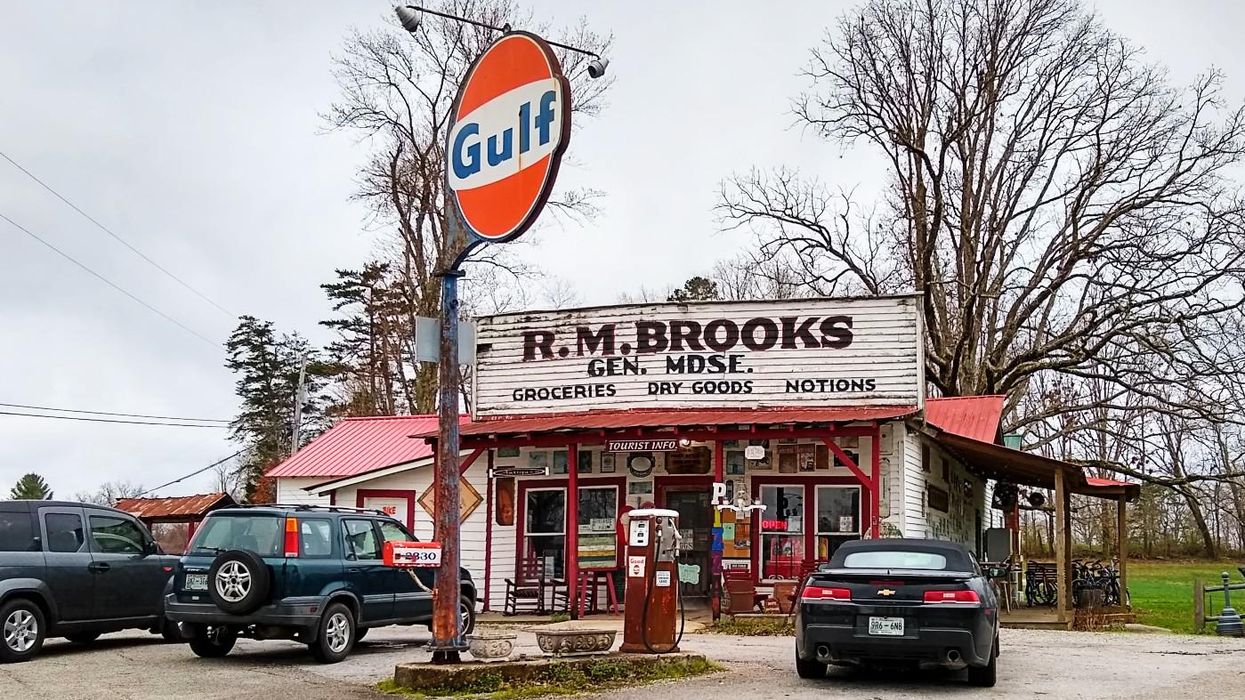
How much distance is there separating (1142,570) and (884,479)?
33.4m

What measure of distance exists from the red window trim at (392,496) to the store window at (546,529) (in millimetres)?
2747

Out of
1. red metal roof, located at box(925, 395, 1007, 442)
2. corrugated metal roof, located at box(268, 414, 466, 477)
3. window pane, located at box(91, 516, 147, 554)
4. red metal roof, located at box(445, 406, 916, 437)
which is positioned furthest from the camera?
corrugated metal roof, located at box(268, 414, 466, 477)

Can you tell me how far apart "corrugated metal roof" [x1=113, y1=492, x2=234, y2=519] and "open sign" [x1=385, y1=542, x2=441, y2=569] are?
16.0 meters

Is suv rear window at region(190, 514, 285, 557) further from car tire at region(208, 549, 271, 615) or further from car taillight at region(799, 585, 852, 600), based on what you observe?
car taillight at region(799, 585, 852, 600)

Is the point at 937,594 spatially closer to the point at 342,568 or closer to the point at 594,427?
the point at 342,568

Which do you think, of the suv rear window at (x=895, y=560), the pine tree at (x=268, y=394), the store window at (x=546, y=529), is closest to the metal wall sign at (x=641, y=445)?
the store window at (x=546, y=529)

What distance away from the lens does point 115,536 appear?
14219 millimetres

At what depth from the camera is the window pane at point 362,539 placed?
13354 millimetres

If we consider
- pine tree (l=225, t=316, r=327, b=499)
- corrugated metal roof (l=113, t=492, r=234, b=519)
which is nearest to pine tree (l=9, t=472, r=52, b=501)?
pine tree (l=225, t=316, r=327, b=499)

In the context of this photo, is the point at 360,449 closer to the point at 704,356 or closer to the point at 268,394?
the point at 704,356

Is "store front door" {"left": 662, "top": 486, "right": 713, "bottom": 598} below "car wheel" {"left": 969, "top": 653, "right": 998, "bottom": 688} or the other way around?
the other way around

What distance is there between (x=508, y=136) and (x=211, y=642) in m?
6.35

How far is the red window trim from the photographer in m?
23.2

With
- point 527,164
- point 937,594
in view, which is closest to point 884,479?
point 937,594
